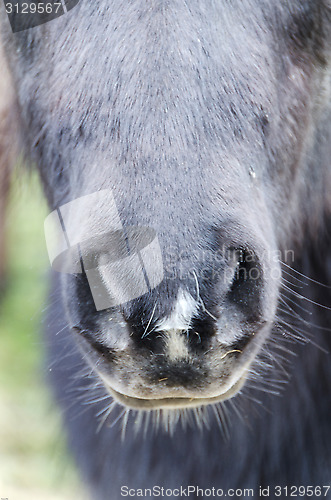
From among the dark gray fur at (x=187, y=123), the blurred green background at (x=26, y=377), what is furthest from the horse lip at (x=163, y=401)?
the blurred green background at (x=26, y=377)

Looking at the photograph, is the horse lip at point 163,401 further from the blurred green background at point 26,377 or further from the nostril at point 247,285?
the blurred green background at point 26,377

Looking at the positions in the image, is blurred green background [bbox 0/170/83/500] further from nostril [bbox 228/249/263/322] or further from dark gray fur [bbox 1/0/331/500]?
nostril [bbox 228/249/263/322]

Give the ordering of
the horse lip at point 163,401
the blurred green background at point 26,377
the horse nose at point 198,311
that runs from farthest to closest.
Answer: the blurred green background at point 26,377, the horse lip at point 163,401, the horse nose at point 198,311

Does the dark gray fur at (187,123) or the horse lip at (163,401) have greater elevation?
the dark gray fur at (187,123)

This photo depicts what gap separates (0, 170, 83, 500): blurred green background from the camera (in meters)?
1.84

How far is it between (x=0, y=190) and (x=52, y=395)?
0.62 metres

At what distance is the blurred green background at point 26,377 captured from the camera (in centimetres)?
184

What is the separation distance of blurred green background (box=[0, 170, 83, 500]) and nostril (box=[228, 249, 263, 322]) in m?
0.99

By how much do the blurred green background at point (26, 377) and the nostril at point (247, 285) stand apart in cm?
99

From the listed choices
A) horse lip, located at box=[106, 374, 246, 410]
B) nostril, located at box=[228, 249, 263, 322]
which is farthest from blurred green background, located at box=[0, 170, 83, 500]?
nostril, located at box=[228, 249, 263, 322]

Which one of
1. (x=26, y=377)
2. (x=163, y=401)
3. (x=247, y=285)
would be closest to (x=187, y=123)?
(x=247, y=285)

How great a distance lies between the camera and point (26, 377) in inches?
80.5

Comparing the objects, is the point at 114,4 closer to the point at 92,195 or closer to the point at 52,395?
the point at 92,195

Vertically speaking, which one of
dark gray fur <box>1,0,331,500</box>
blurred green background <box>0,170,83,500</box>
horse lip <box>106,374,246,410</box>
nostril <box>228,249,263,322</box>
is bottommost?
blurred green background <box>0,170,83,500</box>
